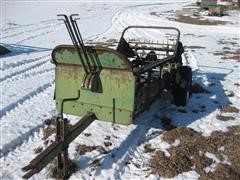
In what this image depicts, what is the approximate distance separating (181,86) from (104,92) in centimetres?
240

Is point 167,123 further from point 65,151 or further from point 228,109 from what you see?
point 65,151

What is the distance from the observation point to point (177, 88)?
7.68 meters

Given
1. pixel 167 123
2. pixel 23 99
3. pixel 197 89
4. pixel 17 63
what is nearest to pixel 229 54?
pixel 197 89

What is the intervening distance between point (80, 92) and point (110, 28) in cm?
1675

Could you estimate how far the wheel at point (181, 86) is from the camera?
7.62 meters

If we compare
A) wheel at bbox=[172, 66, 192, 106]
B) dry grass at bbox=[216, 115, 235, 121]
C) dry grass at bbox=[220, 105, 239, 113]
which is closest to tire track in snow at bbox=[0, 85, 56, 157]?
wheel at bbox=[172, 66, 192, 106]

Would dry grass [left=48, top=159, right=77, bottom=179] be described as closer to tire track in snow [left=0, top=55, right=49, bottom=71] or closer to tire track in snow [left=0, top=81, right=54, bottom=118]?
tire track in snow [left=0, top=81, right=54, bottom=118]

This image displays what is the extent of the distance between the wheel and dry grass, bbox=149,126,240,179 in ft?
3.93

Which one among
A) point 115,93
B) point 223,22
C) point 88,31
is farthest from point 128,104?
point 223,22

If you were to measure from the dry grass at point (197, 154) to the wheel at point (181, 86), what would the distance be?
1.20 m

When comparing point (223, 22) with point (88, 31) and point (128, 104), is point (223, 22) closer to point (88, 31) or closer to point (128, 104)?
point (88, 31)

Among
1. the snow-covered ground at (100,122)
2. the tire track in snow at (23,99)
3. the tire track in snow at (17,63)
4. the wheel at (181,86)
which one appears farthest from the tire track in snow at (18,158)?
the tire track in snow at (17,63)

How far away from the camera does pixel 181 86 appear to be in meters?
7.59

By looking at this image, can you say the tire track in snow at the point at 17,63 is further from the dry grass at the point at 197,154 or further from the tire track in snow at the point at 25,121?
the dry grass at the point at 197,154
